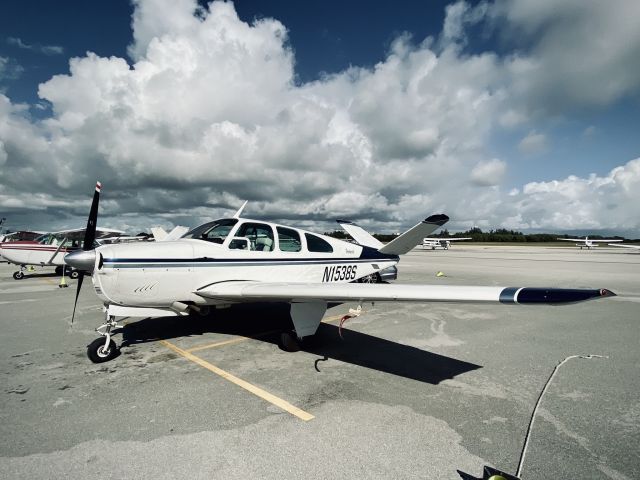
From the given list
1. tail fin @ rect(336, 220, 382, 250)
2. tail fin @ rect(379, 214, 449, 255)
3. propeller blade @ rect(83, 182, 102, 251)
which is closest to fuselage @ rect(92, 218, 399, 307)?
propeller blade @ rect(83, 182, 102, 251)

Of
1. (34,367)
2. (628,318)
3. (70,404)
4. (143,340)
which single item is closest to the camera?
(70,404)

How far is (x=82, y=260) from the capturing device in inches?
186

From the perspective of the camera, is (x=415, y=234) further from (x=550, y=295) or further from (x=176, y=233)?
(x=176, y=233)

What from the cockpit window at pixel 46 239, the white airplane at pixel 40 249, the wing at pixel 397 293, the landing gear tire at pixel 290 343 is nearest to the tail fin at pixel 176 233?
the wing at pixel 397 293

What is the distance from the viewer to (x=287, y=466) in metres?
2.69

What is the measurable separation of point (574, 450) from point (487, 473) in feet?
3.24

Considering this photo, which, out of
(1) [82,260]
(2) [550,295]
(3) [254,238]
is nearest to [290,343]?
(3) [254,238]

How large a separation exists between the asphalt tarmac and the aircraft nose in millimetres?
1481

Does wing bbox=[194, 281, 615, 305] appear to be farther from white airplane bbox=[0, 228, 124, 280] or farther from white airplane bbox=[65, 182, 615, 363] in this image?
white airplane bbox=[0, 228, 124, 280]

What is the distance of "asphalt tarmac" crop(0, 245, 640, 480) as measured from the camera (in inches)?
108

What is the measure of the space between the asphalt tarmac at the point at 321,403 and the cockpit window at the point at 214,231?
193 cm

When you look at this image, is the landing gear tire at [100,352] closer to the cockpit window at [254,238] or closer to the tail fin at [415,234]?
the cockpit window at [254,238]

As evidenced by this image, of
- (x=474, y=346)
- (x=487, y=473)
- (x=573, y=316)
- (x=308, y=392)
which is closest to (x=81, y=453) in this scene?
(x=308, y=392)

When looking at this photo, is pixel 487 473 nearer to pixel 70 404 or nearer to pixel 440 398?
pixel 440 398
